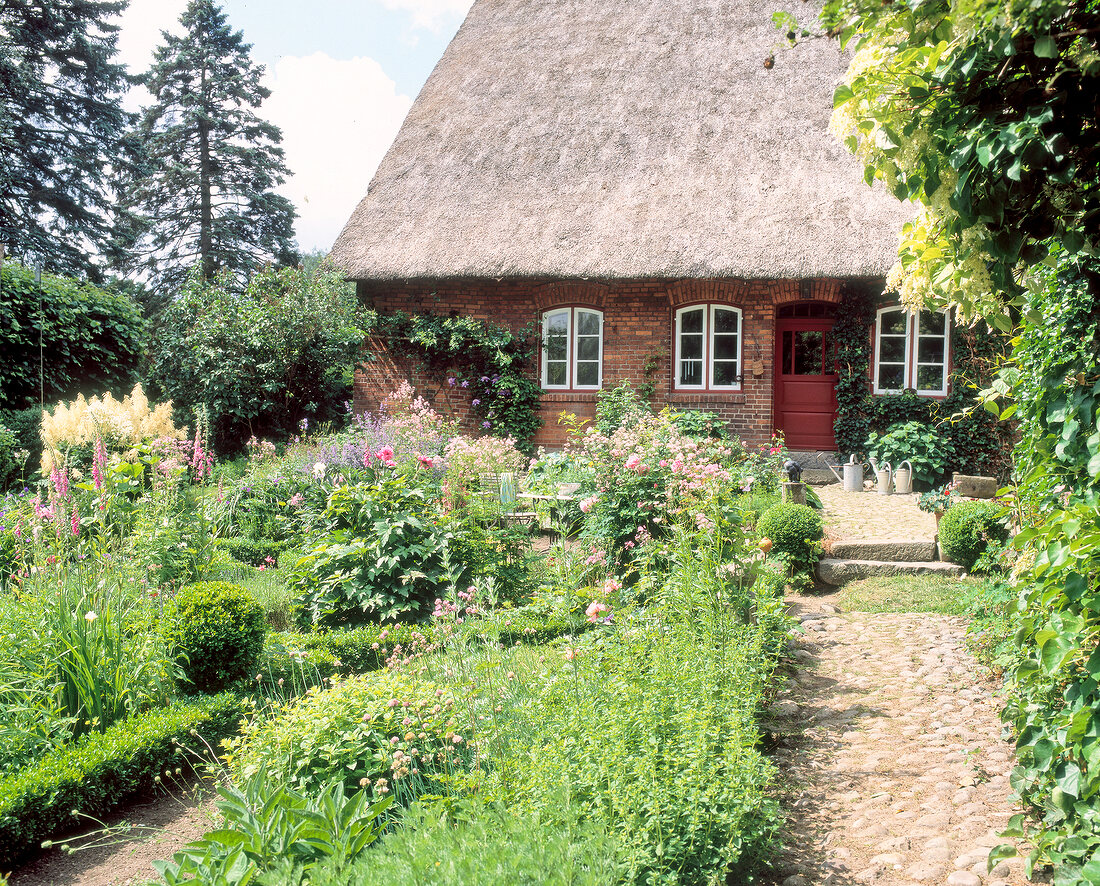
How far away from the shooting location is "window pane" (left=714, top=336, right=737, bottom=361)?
11.8 m

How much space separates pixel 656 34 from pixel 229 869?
1419 centimetres

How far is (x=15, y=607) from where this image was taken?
13.5 ft

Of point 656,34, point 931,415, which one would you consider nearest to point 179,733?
point 931,415

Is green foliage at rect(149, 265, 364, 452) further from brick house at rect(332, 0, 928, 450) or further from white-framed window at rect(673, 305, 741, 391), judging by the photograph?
white-framed window at rect(673, 305, 741, 391)

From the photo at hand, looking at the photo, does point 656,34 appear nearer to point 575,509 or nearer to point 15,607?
point 575,509

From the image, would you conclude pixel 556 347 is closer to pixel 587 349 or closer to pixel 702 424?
pixel 587 349

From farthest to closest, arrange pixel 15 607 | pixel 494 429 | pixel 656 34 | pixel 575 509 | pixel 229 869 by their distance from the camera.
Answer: pixel 656 34 → pixel 494 429 → pixel 575 509 → pixel 15 607 → pixel 229 869

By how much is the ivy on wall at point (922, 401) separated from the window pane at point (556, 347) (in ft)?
13.6

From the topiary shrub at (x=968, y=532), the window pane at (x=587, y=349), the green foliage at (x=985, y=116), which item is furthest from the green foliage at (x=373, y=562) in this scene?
the window pane at (x=587, y=349)

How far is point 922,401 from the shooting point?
10.8 m

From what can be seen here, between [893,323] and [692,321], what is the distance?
287 centimetres

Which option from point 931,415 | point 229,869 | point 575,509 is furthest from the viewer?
point 931,415

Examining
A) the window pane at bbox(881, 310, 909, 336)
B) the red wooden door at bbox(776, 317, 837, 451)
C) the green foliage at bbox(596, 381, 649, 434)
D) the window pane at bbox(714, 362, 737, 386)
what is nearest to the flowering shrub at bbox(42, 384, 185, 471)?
the green foliage at bbox(596, 381, 649, 434)

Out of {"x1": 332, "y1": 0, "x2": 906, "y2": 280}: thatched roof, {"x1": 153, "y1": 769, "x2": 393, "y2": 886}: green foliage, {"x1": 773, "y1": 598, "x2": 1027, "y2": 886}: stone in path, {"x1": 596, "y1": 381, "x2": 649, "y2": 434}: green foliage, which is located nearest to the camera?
{"x1": 153, "y1": 769, "x2": 393, "y2": 886}: green foliage
